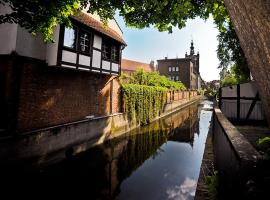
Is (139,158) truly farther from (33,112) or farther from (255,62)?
(255,62)

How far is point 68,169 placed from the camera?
30.3 ft

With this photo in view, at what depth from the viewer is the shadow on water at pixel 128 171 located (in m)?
7.54

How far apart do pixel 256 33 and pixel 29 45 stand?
10133mm

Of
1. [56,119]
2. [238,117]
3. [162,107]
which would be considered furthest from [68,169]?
[162,107]

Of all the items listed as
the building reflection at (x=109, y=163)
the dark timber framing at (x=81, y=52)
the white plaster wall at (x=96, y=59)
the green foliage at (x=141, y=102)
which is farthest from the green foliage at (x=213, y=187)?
the green foliage at (x=141, y=102)

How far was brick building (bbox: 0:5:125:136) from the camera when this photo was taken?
8812 mm

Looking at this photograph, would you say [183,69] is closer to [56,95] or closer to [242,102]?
[242,102]

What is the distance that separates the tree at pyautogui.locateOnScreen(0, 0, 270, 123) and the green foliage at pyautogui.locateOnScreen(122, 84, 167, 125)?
33.5 ft

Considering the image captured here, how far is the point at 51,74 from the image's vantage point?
10.4m

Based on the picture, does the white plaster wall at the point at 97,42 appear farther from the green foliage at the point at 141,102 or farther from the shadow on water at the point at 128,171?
the shadow on water at the point at 128,171

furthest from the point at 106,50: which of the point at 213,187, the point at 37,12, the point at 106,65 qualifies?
the point at 213,187

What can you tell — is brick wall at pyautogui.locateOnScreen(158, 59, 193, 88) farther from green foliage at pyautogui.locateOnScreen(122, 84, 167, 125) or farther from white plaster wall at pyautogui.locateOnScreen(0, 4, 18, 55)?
white plaster wall at pyautogui.locateOnScreen(0, 4, 18, 55)

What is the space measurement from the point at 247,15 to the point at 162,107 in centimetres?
2365

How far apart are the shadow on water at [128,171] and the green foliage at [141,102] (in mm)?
3691
